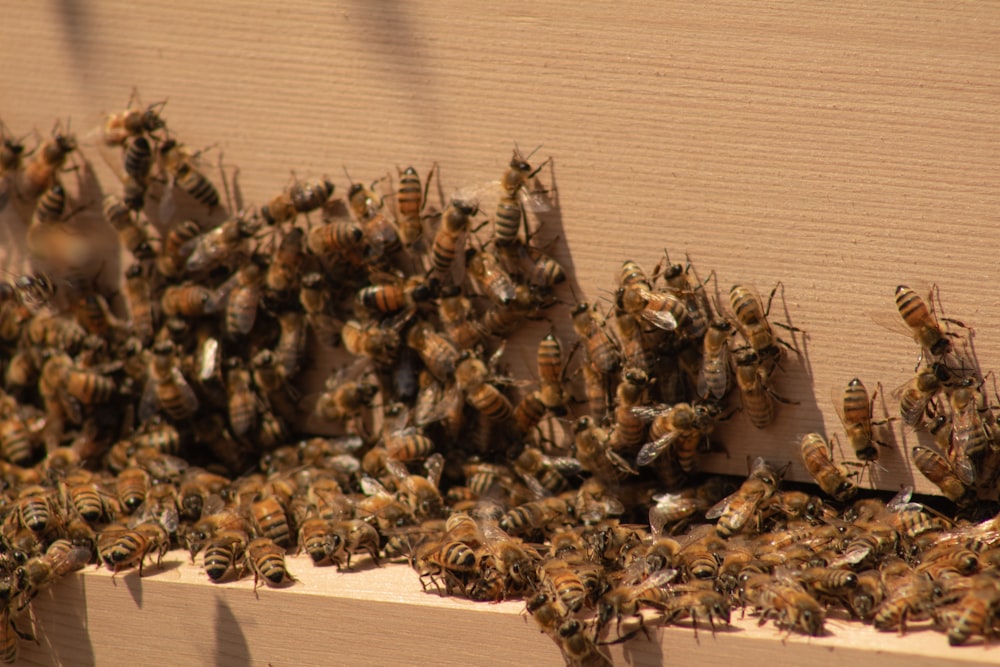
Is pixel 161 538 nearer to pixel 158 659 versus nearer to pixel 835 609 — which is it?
pixel 158 659

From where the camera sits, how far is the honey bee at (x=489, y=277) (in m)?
4.18

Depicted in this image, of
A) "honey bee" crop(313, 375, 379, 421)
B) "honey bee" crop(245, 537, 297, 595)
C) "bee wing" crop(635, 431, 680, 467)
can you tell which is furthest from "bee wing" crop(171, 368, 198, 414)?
"bee wing" crop(635, 431, 680, 467)

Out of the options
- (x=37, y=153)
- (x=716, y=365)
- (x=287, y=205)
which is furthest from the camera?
(x=37, y=153)

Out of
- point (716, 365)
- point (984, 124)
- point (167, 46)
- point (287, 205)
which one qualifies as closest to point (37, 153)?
point (167, 46)

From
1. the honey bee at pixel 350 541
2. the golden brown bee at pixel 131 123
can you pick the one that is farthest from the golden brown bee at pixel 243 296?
the honey bee at pixel 350 541

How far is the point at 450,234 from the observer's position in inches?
167

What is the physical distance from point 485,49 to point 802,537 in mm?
2324

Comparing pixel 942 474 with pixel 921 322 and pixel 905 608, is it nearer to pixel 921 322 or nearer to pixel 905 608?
pixel 921 322

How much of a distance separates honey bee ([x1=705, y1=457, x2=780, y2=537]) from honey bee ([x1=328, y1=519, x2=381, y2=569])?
1363mm

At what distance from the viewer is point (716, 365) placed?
3898mm

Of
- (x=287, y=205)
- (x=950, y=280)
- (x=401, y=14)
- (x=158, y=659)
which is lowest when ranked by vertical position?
(x=158, y=659)

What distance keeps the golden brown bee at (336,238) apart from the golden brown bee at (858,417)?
2.17 meters

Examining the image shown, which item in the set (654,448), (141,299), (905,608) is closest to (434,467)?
(654,448)

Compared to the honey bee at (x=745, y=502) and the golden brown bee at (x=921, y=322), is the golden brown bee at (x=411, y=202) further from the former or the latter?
the golden brown bee at (x=921, y=322)
